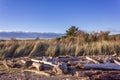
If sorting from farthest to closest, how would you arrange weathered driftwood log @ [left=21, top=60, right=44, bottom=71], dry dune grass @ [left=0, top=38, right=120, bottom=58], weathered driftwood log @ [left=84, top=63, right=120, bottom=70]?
1. dry dune grass @ [left=0, top=38, right=120, bottom=58]
2. weathered driftwood log @ [left=21, top=60, right=44, bottom=71]
3. weathered driftwood log @ [left=84, top=63, right=120, bottom=70]

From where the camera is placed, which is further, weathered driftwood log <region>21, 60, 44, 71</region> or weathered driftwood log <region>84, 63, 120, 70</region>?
weathered driftwood log <region>21, 60, 44, 71</region>

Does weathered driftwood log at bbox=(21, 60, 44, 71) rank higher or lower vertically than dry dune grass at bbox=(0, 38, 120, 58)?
lower

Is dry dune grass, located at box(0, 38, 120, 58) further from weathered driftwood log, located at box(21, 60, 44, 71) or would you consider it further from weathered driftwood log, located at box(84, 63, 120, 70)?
weathered driftwood log, located at box(84, 63, 120, 70)

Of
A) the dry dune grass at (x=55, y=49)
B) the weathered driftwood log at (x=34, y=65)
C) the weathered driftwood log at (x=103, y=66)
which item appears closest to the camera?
the weathered driftwood log at (x=103, y=66)

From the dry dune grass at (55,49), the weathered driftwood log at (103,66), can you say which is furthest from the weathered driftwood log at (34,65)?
the dry dune grass at (55,49)

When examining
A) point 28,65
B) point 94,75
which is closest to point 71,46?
point 28,65

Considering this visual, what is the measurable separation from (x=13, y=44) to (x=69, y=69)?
367 inches

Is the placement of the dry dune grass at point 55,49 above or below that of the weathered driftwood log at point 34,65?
above

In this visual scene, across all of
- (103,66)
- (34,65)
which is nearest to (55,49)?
(34,65)

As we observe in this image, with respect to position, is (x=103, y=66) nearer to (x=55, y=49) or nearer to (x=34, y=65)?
(x=34, y=65)

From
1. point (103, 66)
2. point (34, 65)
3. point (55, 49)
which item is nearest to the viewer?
point (103, 66)

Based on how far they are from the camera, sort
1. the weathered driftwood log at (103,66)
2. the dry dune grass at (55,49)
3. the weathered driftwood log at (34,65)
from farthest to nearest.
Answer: the dry dune grass at (55,49) < the weathered driftwood log at (34,65) < the weathered driftwood log at (103,66)

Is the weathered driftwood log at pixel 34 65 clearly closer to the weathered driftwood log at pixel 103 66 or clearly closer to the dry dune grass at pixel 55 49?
the weathered driftwood log at pixel 103 66

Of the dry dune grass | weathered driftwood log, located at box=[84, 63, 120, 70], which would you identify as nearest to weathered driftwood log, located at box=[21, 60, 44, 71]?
weathered driftwood log, located at box=[84, 63, 120, 70]
